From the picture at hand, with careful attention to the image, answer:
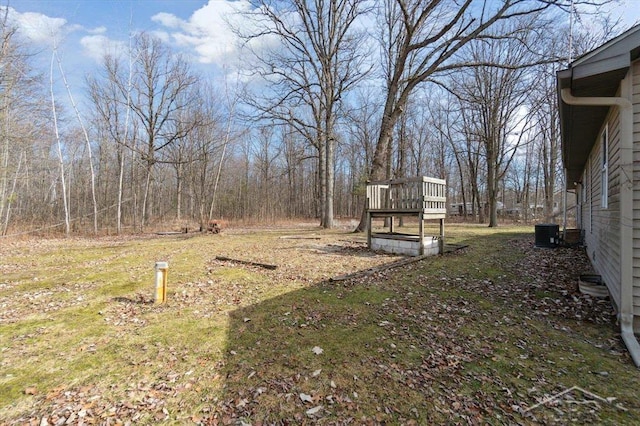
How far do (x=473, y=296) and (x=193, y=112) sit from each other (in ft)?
73.9

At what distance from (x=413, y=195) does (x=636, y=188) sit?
468 centimetres

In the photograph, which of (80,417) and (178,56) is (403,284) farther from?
(178,56)

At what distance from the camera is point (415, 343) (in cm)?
334

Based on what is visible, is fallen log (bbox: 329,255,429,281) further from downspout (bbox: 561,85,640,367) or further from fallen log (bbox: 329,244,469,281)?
downspout (bbox: 561,85,640,367)

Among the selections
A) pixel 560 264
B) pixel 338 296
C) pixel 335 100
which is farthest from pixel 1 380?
pixel 335 100

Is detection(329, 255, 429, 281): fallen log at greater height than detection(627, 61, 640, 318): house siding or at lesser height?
lesser

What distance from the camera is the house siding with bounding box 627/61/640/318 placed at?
3520 mm

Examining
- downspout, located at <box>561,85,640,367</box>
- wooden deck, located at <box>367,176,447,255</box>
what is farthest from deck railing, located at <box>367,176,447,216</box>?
downspout, located at <box>561,85,640,367</box>

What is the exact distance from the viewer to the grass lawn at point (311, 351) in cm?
227

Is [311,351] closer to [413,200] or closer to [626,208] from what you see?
[626,208]

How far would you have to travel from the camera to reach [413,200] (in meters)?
8.05

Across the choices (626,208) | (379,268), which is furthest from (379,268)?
(626,208)

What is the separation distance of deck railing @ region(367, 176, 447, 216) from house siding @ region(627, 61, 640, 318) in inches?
169

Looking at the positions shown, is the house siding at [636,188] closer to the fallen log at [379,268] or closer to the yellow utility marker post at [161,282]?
the fallen log at [379,268]
